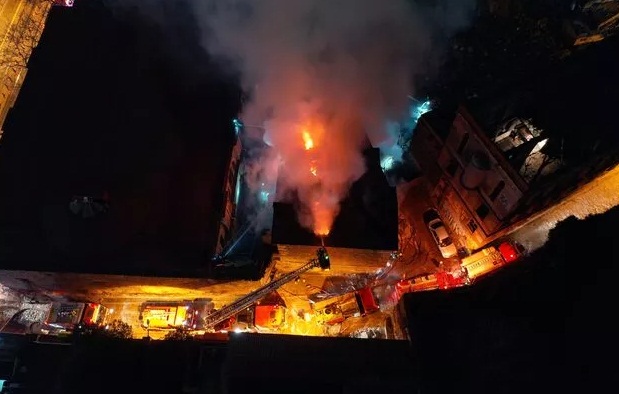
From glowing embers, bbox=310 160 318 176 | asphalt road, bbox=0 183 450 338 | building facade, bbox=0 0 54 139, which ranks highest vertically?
building facade, bbox=0 0 54 139

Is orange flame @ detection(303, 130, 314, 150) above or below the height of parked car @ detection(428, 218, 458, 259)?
above

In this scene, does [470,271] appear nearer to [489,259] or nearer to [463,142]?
[489,259]

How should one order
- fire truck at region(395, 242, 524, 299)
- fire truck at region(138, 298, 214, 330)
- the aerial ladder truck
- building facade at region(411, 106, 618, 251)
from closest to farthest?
1. the aerial ladder truck
2. fire truck at region(138, 298, 214, 330)
3. building facade at region(411, 106, 618, 251)
4. fire truck at region(395, 242, 524, 299)

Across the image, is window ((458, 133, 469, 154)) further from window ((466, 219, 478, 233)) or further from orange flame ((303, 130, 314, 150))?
orange flame ((303, 130, 314, 150))

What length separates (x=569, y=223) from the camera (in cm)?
952

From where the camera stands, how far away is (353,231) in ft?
47.8

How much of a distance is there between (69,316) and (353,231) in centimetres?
1332

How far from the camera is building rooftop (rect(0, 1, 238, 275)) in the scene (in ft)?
48.0

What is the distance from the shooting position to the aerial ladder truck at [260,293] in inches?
529

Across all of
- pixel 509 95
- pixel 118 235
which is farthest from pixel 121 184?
pixel 509 95

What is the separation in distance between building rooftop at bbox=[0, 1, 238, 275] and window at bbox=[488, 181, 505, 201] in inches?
539

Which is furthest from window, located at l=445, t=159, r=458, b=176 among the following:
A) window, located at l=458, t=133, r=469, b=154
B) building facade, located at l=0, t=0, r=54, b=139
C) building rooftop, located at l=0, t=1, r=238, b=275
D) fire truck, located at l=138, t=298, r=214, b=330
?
building facade, located at l=0, t=0, r=54, b=139

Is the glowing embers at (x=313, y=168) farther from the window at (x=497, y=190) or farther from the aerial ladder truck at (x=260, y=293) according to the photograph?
the window at (x=497, y=190)

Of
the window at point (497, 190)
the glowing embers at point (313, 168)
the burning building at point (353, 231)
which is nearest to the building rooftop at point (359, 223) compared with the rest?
the burning building at point (353, 231)
